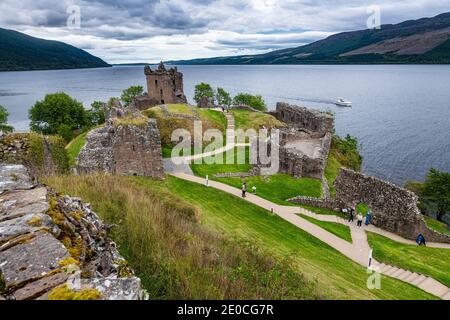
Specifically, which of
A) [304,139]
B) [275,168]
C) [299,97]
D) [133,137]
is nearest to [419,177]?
[304,139]

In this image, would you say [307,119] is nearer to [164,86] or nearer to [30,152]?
[164,86]

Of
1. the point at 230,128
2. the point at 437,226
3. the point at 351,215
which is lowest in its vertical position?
the point at 437,226

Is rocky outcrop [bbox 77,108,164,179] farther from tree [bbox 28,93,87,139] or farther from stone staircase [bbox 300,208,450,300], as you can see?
tree [bbox 28,93,87,139]

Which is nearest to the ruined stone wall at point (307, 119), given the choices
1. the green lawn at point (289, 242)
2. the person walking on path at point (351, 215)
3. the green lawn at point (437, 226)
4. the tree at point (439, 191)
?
the tree at point (439, 191)

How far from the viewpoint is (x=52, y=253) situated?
5.04 m

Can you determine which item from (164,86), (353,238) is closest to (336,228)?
(353,238)

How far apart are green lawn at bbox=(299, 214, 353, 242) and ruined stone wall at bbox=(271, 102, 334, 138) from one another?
25421 millimetres

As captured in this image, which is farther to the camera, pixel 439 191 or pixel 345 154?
pixel 345 154

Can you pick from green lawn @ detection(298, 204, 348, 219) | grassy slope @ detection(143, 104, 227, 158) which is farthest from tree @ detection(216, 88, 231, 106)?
green lawn @ detection(298, 204, 348, 219)

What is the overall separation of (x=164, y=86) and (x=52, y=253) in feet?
205

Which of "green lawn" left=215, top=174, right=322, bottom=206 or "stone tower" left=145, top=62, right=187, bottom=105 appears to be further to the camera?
"stone tower" left=145, top=62, right=187, bottom=105

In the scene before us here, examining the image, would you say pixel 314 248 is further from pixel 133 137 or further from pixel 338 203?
pixel 133 137

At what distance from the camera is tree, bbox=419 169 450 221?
4559 centimetres

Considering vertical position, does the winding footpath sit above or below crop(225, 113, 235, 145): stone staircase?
below
